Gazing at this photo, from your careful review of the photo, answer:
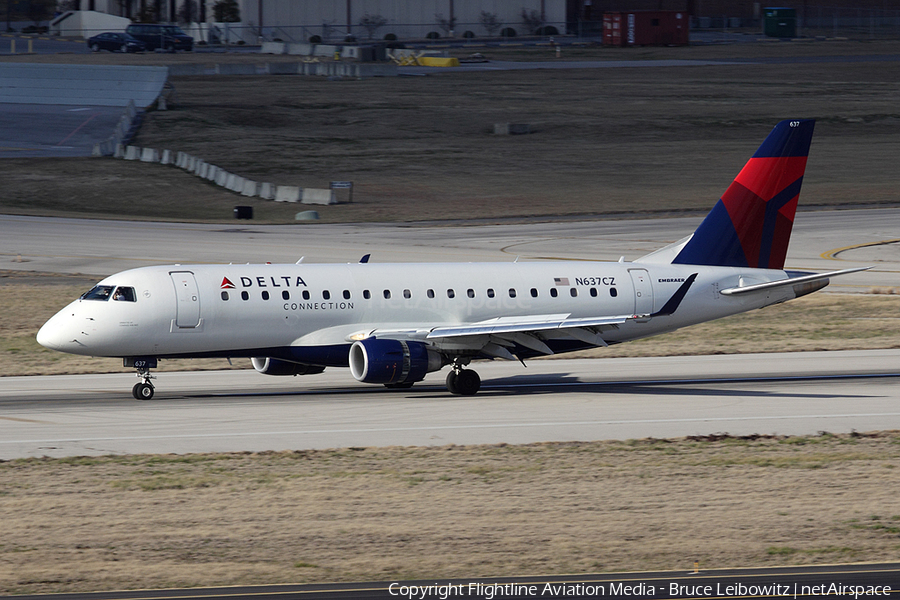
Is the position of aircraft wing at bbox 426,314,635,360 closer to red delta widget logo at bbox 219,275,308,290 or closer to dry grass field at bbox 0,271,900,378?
red delta widget logo at bbox 219,275,308,290

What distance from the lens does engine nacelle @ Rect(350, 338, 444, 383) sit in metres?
33.0

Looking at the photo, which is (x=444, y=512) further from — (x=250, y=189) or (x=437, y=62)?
(x=437, y=62)

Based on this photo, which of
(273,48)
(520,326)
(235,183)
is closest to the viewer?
(520,326)

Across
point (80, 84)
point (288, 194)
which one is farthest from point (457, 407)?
point (80, 84)

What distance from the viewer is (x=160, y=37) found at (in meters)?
171

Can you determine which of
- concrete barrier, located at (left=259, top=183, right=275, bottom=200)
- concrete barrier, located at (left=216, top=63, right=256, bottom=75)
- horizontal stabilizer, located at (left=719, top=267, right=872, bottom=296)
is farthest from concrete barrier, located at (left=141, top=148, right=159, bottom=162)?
horizontal stabilizer, located at (left=719, top=267, right=872, bottom=296)

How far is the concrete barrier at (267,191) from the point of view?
295 feet

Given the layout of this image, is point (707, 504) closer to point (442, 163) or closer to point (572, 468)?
point (572, 468)

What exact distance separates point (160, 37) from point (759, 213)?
146 meters

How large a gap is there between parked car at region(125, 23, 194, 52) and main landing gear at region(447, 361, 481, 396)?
146237 mm

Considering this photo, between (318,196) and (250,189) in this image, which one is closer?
(318,196)

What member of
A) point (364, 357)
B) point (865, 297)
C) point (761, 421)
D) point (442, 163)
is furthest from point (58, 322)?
point (442, 163)

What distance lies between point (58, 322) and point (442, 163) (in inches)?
2799

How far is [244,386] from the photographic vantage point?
37.7 metres
